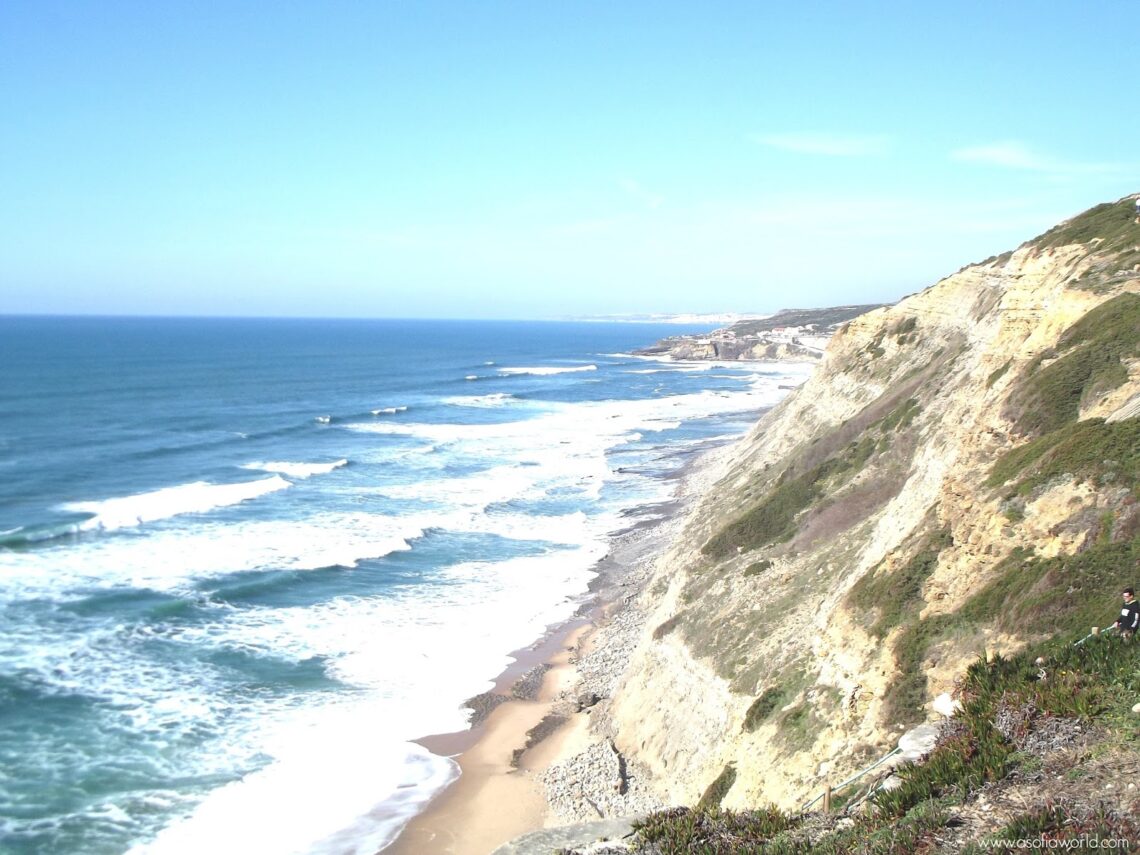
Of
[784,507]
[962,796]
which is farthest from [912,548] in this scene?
[784,507]

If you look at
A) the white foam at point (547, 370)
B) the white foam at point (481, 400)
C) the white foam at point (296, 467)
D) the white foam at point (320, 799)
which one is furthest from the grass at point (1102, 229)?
the white foam at point (547, 370)

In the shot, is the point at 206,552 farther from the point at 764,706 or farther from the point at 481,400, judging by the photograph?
the point at 481,400

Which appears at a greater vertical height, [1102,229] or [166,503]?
[1102,229]

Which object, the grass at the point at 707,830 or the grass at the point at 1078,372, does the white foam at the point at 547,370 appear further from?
the grass at the point at 707,830

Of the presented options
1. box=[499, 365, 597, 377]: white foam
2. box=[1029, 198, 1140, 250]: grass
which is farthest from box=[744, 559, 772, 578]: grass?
box=[499, 365, 597, 377]: white foam

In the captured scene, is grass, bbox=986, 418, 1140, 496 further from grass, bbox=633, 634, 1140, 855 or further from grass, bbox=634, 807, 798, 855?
grass, bbox=634, 807, 798, 855

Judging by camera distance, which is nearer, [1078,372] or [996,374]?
[1078,372]
